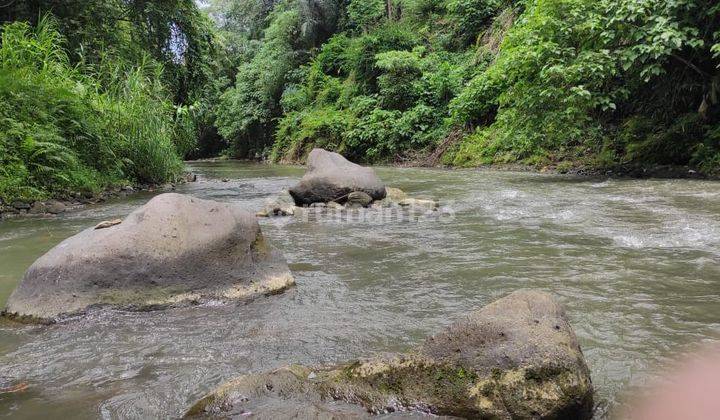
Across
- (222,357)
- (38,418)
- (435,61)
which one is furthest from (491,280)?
(435,61)


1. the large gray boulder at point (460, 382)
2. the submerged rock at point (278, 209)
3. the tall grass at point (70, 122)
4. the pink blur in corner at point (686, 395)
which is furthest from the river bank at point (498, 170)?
the pink blur in corner at point (686, 395)

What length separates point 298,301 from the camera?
3688mm

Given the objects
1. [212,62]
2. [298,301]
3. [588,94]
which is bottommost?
[298,301]

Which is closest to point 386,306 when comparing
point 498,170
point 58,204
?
point 58,204

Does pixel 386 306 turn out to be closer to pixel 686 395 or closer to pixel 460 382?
pixel 460 382

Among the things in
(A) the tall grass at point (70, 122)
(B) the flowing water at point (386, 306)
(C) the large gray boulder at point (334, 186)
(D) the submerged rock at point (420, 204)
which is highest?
(A) the tall grass at point (70, 122)

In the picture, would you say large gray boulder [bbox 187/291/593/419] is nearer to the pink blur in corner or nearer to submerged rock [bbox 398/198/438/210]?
the pink blur in corner

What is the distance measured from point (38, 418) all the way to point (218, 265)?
182 centimetres

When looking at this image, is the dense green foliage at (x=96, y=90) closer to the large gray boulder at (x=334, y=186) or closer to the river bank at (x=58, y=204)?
the river bank at (x=58, y=204)

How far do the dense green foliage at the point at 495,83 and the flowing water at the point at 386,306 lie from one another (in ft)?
12.8

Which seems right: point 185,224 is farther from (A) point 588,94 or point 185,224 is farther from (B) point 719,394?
(A) point 588,94

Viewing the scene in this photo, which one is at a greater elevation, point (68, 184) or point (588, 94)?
point (588, 94)

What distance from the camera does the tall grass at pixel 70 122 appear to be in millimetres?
7723

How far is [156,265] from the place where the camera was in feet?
12.0
